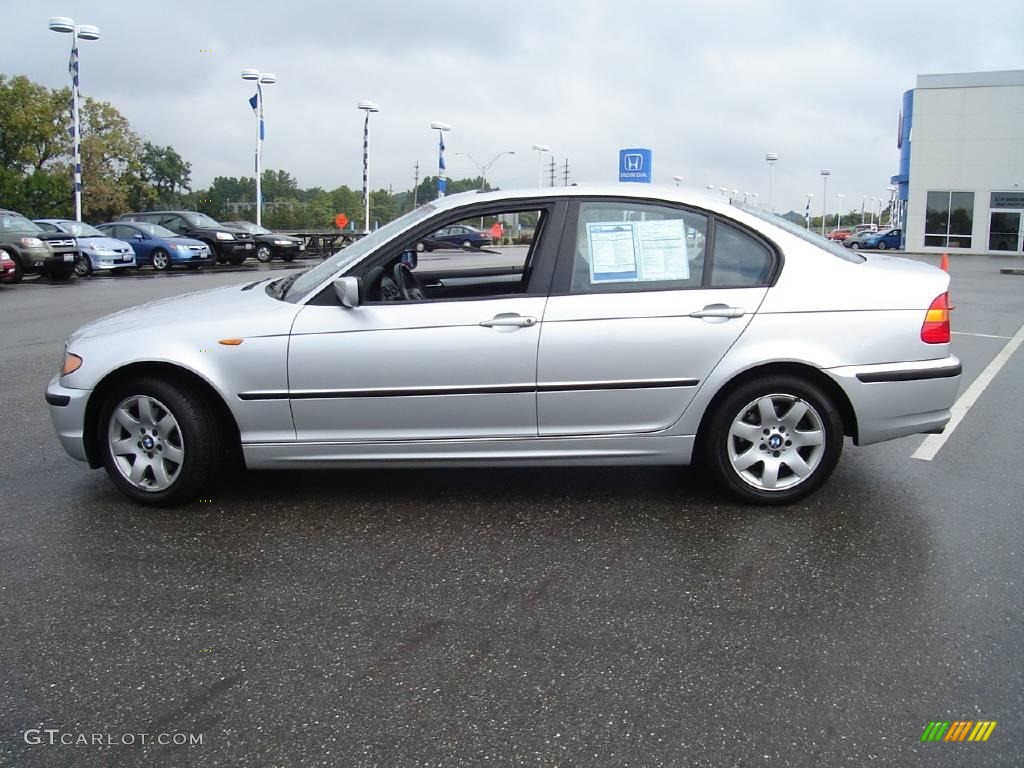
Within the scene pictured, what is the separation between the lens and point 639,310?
14.0ft

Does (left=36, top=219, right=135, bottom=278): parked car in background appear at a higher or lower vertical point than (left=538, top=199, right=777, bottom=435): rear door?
higher

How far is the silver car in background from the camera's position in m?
4.26

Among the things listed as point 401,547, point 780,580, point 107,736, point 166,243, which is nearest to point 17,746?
point 107,736

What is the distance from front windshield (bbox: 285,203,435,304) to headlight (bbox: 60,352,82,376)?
3.44 ft

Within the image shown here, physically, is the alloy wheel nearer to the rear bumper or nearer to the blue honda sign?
the rear bumper

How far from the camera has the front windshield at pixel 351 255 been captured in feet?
14.7

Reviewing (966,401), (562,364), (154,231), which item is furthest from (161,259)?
(562,364)

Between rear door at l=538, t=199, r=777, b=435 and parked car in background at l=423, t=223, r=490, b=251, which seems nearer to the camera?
rear door at l=538, t=199, r=777, b=435

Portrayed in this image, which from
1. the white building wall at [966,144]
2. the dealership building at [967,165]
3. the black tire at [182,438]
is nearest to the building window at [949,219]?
the dealership building at [967,165]

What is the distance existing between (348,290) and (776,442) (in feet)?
7.08

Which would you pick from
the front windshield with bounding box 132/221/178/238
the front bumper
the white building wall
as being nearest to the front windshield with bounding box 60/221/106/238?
the front windshield with bounding box 132/221/178/238

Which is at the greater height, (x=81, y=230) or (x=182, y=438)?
(x=81, y=230)

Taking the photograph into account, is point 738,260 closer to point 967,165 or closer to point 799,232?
point 799,232

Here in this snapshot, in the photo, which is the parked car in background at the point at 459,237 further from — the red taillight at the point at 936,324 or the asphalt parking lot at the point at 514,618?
the red taillight at the point at 936,324
